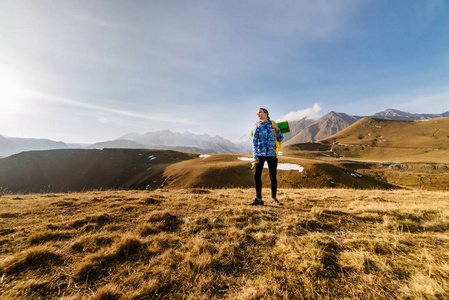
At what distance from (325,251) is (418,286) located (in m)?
1.04

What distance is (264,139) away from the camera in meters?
6.34

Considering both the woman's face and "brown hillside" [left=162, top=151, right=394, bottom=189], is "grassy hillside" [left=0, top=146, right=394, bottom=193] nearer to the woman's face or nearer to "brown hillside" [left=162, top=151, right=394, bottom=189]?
"brown hillside" [left=162, top=151, right=394, bottom=189]

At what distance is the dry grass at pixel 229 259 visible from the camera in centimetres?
203

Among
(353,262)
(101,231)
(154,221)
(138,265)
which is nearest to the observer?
(353,262)

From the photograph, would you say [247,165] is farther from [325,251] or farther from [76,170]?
[76,170]

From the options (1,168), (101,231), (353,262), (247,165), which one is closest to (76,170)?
(1,168)

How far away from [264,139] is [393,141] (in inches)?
5925

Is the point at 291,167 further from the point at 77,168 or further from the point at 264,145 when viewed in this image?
the point at 77,168

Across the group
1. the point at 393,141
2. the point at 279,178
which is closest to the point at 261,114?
the point at 279,178

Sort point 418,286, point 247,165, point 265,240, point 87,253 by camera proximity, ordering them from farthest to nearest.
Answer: point 247,165, point 265,240, point 87,253, point 418,286

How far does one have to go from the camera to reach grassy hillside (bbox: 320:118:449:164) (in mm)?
79575

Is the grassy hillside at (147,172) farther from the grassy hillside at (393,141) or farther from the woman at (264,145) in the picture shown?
the grassy hillside at (393,141)

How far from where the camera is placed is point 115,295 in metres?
2.02

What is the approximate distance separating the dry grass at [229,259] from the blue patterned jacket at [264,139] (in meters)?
2.56
